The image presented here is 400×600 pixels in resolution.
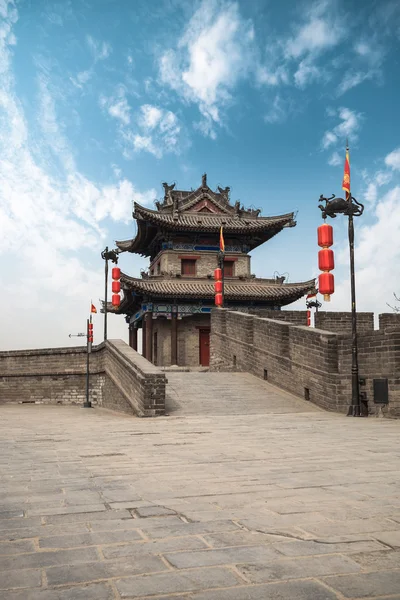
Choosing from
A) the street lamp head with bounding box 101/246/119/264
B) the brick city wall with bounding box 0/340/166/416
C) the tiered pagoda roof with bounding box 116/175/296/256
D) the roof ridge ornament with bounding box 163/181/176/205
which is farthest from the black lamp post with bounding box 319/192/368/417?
the roof ridge ornament with bounding box 163/181/176/205

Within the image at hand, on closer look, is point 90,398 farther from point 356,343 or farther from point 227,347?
point 356,343

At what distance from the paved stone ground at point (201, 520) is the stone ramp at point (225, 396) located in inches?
212

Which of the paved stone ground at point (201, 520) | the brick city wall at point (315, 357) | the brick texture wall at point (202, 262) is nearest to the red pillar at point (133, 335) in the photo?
the brick texture wall at point (202, 262)

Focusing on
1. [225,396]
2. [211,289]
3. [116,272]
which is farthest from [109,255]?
[225,396]

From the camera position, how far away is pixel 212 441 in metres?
7.21

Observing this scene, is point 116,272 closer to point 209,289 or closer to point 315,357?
point 209,289

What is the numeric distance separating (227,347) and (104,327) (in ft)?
22.4

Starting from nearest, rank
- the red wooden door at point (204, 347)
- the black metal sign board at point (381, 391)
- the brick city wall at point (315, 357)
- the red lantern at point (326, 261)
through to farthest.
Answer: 1. the black metal sign board at point (381, 391)
2. the brick city wall at point (315, 357)
3. the red lantern at point (326, 261)
4. the red wooden door at point (204, 347)

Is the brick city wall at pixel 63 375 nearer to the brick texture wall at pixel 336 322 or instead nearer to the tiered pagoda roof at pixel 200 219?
the brick texture wall at pixel 336 322

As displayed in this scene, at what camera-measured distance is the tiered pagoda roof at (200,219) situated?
96.4 feet

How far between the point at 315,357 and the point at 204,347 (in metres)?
16.9

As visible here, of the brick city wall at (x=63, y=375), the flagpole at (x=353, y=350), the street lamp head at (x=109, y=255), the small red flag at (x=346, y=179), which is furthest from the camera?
the street lamp head at (x=109, y=255)

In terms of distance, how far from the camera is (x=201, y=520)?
10.6ft

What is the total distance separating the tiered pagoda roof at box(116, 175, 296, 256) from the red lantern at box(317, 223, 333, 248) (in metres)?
16.6
